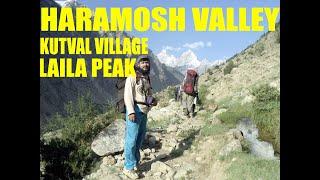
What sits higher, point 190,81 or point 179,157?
point 190,81

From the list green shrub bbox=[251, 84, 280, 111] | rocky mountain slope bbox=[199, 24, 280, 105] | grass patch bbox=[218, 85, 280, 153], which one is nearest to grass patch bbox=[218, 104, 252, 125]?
grass patch bbox=[218, 85, 280, 153]

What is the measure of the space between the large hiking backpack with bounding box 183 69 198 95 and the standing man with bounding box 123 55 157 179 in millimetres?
6462

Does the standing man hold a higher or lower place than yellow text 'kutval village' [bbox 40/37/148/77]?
lower

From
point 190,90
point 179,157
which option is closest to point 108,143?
point 179,157

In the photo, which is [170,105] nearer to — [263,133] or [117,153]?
[263,133]

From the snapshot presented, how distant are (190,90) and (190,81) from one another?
0.29 m

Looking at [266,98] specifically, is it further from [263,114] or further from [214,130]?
[214,130]

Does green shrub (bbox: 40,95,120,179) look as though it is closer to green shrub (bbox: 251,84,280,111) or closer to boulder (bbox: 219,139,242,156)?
boulder (bbox: 219,139,242,156)

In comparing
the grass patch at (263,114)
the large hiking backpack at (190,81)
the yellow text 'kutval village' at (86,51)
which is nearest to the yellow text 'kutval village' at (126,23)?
the yellow text 'kutval village' at (86,51)

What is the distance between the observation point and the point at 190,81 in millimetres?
14984

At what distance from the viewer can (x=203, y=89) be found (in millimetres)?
21156

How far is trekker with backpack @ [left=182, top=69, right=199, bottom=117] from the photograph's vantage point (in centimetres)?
1488

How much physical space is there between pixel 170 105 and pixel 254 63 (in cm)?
694

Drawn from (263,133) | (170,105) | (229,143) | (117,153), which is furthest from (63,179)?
(170,105)
